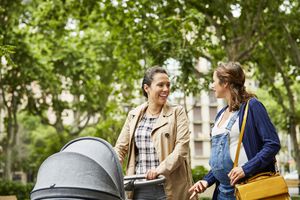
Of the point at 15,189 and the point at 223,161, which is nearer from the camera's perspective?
the point at 223,161

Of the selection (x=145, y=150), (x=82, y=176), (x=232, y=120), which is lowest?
(x=82, y=176)

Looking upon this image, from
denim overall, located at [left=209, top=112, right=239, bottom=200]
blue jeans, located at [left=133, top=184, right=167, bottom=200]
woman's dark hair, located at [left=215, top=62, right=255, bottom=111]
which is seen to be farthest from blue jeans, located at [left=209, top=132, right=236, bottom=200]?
blue jeans, located at [left=133, top=184, right=167, bottom=200]

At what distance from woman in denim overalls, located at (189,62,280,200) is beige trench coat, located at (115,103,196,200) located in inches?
9.2

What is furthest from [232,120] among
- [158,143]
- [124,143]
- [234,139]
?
[124,143]

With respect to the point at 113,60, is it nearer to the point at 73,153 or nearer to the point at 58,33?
the point at 58,33

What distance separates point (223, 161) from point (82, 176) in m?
1.11

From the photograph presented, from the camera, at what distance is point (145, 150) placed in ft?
14.5

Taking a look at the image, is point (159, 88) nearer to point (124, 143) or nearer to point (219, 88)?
point (124, 143)

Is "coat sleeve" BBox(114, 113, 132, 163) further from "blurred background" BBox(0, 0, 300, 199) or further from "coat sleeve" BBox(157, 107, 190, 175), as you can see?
"blurred background" BBox(0, 0, 300, 199)

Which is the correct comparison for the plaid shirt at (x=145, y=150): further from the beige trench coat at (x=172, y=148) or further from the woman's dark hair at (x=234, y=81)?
the woman's dark hair at (x=234, y=81)

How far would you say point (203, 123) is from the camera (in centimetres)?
6438

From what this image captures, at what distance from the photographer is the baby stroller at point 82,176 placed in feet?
10.7

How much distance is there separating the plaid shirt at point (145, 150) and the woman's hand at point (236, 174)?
0.87 metres

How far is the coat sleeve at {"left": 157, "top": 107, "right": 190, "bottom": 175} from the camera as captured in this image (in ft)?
13.6
